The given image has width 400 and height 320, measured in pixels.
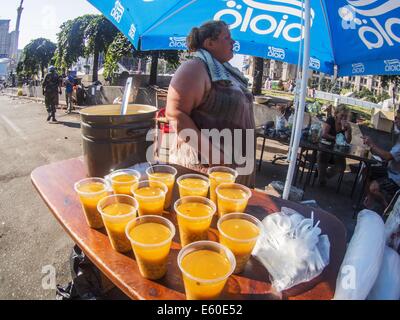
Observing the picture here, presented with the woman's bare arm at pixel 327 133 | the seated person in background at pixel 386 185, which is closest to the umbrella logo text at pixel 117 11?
the seated person in background at pixel 386 185

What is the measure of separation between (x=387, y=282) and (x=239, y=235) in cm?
70

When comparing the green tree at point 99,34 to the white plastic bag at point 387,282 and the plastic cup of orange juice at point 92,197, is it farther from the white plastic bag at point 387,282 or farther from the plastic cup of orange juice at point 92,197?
the white plastic bag at point 387,282

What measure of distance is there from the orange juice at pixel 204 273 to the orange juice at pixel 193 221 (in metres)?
0.18

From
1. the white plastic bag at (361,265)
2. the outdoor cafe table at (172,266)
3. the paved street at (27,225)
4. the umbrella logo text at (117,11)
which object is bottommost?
the paved street at (27,225)

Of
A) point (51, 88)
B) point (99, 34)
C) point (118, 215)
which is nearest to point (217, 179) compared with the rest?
point (118, 215)

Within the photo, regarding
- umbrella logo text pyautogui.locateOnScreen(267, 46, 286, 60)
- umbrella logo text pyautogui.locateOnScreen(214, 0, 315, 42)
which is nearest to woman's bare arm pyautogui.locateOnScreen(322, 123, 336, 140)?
umbrella logo text pyautogui.locateOnScreen(267, 46, 286, 60)

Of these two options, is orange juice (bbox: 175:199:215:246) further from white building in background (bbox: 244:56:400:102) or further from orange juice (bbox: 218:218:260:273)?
white building in background (bbox: 244:56:400:102)

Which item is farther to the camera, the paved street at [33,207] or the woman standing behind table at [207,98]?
the paved street at [33,207]

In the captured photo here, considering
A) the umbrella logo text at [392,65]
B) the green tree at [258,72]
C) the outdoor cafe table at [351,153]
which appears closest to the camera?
the umbrella logo text at [392,65]

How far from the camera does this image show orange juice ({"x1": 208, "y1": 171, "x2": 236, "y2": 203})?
167 cm

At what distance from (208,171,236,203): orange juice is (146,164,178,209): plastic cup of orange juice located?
24 centimetres

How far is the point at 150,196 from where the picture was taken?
1.43m

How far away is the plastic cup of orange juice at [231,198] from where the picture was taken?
1.44 m

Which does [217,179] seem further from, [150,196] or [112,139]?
[112,139]
